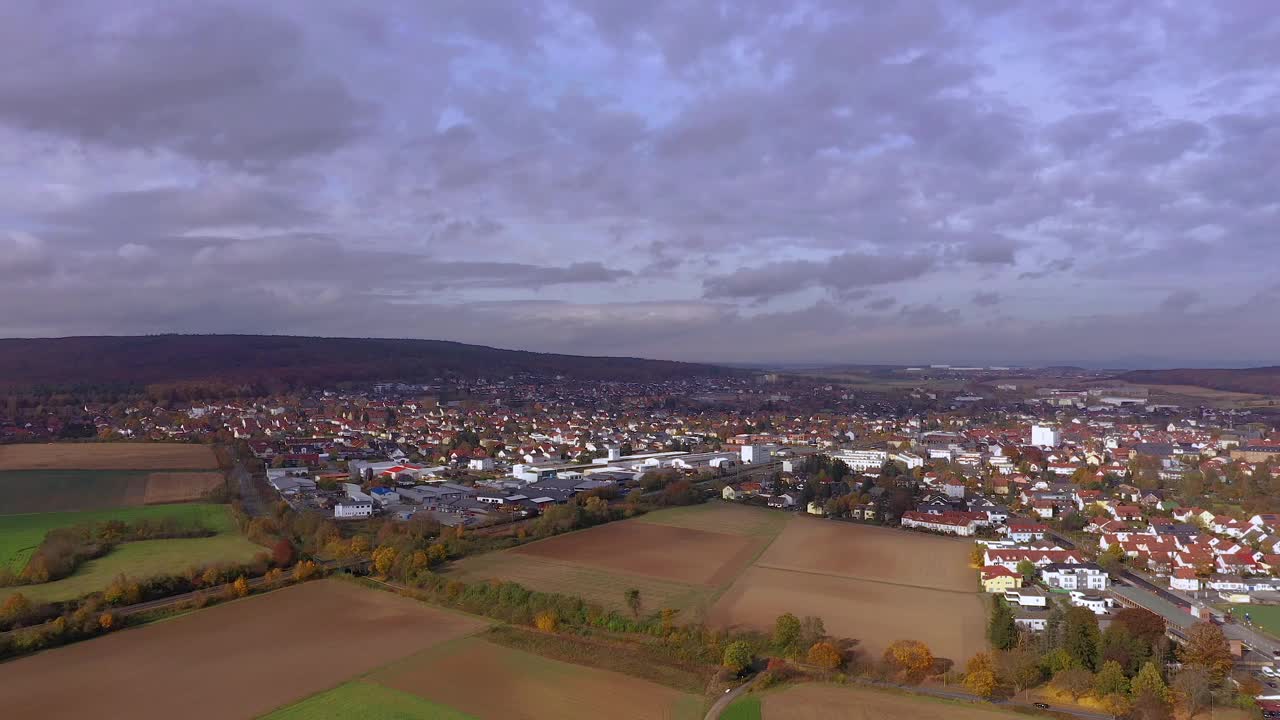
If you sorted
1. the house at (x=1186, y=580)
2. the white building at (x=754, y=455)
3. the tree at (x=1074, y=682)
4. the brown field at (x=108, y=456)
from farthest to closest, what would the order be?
the white building at (x=754, y=455), the brown field at (x=108, y=456), the house at (x=1186, y=580), the tree at (x=1074, y=682)

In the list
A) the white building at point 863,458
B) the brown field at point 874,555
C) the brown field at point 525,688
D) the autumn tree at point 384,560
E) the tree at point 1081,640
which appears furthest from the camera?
the white building at point 863,458

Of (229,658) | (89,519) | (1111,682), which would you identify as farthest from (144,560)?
(1111,682)

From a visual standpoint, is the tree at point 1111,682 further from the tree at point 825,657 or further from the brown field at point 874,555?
the brown field at point 874,555

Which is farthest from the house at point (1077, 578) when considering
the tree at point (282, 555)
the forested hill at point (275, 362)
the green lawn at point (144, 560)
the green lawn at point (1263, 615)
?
the forested hill at point (275, 362)

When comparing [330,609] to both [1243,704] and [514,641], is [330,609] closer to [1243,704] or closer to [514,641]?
[514,641]

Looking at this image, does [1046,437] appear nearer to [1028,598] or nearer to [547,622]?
[1028,598]

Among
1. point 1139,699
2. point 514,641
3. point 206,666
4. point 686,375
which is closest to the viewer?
point 1139,699

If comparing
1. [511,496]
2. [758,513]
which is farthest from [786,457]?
[511,496]
